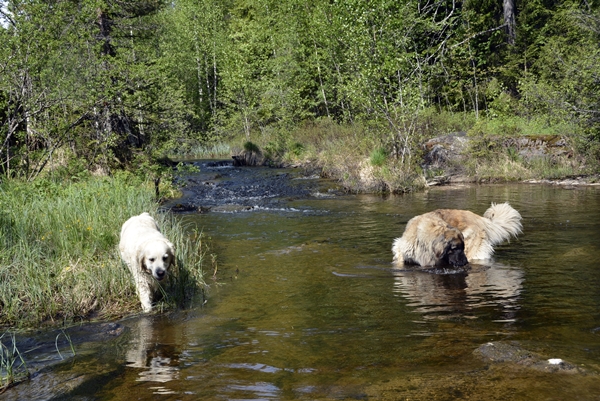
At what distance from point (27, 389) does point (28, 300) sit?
91.4 inches

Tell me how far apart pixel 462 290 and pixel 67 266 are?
500 cm

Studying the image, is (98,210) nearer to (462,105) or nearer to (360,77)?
(360,77)

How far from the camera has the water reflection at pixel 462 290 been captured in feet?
19.2

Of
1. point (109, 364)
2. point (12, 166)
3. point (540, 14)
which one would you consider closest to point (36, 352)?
point (109, 364)

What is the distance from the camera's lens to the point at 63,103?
12.9m

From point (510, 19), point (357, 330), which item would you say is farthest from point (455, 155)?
point (357, 330)

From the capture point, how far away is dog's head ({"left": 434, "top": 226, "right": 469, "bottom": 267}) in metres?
7.68

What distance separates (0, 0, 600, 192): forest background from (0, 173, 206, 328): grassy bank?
170 inches

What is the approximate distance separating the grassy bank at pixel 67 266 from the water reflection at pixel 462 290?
2.83 metres

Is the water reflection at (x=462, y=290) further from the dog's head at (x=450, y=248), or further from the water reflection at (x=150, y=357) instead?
the water reflection at (x=150, y=357)

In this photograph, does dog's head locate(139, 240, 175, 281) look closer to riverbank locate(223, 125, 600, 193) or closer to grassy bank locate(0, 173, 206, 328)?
grassy bank locate(0, 173, 206, 328)

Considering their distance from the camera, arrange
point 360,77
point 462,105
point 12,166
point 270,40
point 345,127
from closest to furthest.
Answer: point 12,166, point 360,77, point 345,127, point 462,105, point 270,40

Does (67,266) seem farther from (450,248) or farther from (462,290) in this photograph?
(450,248)

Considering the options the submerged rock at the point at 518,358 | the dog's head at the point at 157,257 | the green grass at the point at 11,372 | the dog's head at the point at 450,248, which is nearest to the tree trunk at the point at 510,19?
the dog's head at the point at 450,248
